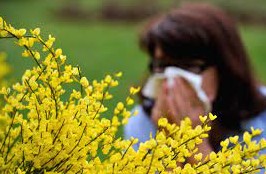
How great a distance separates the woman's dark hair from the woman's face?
2cm

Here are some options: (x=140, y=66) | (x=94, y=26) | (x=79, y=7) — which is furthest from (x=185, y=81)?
(x=79, y=7)

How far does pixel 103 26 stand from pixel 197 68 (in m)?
9.42

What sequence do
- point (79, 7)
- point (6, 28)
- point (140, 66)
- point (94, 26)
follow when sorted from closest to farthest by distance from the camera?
point (6, 28), point (140, 66), point (94, 26), point (79, 7)

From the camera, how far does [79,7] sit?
12672 mm

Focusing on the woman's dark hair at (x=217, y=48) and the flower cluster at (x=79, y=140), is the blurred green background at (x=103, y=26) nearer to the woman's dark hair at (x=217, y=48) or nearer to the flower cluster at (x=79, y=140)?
the woman's dark hair at (x=217, y=48)

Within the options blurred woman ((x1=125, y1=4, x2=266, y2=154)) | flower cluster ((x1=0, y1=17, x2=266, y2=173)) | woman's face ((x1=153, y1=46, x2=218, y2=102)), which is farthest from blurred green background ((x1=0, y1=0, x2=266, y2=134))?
flower cluster ((x1=0, y1=17, x2=266, y2=173))

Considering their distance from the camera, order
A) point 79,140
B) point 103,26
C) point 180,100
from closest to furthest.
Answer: point 79,140
point 180,100
point 103,26

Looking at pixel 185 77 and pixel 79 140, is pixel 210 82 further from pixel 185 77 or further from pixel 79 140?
pixel 79 140

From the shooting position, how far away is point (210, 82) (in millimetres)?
2289

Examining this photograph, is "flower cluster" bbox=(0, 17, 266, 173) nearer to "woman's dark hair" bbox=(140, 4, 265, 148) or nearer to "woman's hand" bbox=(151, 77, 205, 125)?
"woman's hand" bbox=(151, 77, 205, 125)

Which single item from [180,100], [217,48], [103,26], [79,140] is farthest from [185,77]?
[103,26]

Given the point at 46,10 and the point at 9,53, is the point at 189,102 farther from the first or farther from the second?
the point at 46,10

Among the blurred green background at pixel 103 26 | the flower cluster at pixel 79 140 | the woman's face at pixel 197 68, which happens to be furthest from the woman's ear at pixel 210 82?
the blurred green background at pixel 103 26

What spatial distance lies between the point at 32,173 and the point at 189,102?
909mm
